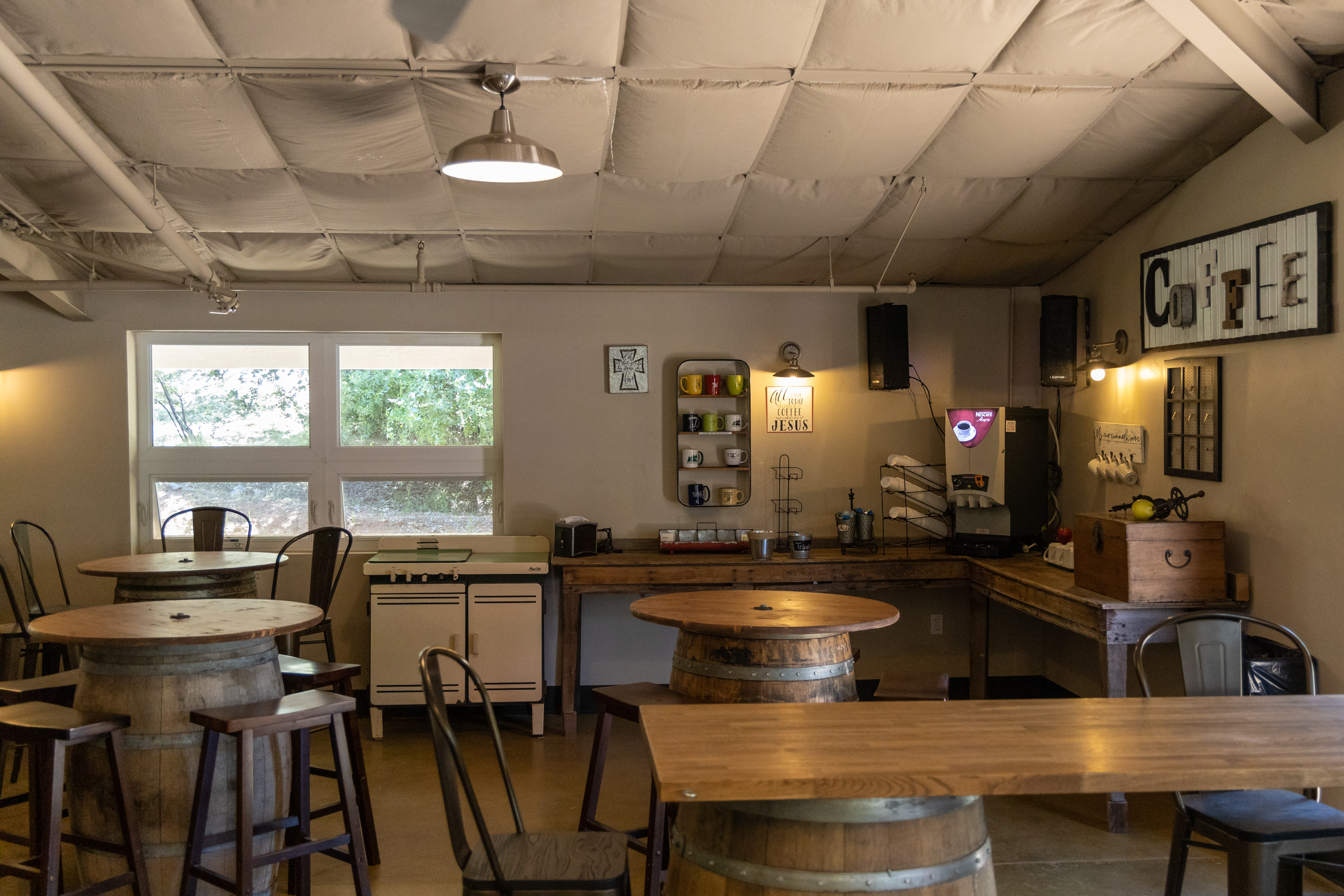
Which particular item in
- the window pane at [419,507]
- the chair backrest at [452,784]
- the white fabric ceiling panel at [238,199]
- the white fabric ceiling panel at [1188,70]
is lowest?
the chair backrest at [452,784]

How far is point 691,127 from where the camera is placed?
3746mm

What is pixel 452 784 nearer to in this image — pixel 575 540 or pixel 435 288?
pixel 575 540

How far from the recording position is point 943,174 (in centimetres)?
419

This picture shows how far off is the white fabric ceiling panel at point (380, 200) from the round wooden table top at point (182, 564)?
1.55 meters

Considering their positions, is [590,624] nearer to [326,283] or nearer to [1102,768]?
[326,283]

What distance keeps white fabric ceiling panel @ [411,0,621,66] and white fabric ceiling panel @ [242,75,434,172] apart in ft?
1.10

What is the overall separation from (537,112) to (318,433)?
270 centimetres

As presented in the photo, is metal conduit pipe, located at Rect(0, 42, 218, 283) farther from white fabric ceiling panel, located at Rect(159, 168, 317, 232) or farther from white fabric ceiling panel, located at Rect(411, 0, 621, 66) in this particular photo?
white fabric ceiling panel, located at Rect(411, 0, 621, 66)

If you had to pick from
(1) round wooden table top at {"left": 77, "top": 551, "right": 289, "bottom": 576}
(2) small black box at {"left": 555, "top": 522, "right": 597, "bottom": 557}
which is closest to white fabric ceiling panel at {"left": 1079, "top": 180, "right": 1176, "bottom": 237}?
(2) small black box at {"left": 555, "top": 522, "right": 597, "bottom": 557}

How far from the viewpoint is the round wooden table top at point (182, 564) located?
159 inches

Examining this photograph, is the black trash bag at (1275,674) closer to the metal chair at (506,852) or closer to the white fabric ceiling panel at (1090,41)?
the white fabric ceiling panel at (1090,41)

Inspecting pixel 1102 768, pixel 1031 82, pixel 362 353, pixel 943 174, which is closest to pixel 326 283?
pixel 362 353

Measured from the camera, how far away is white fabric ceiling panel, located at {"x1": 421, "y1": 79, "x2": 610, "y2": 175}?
3459 mm

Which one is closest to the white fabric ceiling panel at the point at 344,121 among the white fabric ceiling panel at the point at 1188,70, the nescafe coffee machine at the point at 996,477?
the white fabric ceiling panel at the point at 1188,70
